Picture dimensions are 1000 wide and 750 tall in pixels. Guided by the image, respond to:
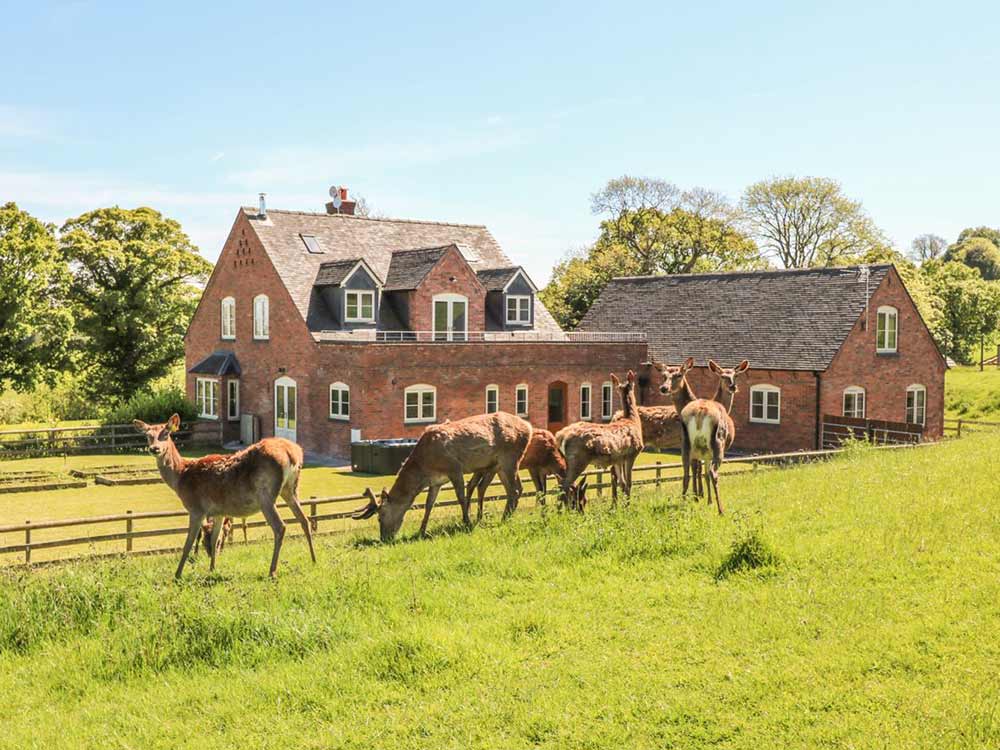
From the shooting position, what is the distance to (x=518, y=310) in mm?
40656

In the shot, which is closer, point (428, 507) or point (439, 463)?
point (428, 507)

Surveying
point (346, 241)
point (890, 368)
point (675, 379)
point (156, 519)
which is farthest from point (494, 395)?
point (675, 379)

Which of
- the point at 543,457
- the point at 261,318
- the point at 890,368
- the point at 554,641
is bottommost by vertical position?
the point at 554,641

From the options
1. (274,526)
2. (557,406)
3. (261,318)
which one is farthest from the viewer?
(557,406)

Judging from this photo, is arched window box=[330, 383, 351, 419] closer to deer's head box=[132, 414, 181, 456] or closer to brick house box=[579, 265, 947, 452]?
brick house box=[579, 265, 947, 452]

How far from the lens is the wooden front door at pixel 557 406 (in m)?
38.5

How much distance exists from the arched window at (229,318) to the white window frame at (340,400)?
27.6 feet

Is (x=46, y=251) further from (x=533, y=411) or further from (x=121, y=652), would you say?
(x=121, y=652)

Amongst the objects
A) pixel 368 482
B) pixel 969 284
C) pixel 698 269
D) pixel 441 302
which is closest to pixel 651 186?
pixel 698 269

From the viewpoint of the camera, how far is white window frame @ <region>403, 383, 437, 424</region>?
111ft

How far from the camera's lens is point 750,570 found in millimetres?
11641

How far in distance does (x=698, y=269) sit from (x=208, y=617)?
63.4m

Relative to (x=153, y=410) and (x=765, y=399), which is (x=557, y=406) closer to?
(x=765, y=399)

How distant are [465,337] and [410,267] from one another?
13.2 feet
